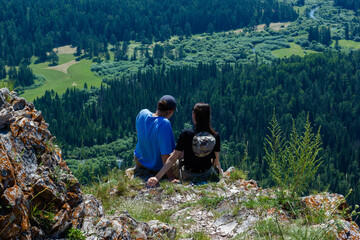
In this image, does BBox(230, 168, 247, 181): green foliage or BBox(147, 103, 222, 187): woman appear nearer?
BBox(147, 103, 222, 187): woman

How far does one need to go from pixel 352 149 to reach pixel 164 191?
170758 millimetres

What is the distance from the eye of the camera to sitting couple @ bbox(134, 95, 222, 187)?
11359mm

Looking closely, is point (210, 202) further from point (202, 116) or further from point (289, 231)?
point (289, 231)

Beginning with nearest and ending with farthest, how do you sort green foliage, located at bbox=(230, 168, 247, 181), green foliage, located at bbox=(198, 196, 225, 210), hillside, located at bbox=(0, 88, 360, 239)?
hillside, located at bbox=(0, 88, 360, 239), green foliage, located at bbox=(198, 196, 225, 210), green foliage, located at bbox=(230, 168, 247, 181)

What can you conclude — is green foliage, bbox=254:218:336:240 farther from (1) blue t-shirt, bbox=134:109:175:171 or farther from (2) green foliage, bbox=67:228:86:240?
(1) blue t-shirt, bbox=134:109:175:171

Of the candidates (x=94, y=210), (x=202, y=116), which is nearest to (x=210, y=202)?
(x=202, y=116)

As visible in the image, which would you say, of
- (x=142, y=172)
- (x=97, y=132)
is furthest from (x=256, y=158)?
(x=142, y=172)

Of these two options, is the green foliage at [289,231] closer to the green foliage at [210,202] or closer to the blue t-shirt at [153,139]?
the green foliage at [210,202]

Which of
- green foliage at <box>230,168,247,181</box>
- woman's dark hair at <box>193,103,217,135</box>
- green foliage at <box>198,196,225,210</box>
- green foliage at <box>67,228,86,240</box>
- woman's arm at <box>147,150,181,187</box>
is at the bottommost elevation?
green foliage at <box>230,168,247,181</box>

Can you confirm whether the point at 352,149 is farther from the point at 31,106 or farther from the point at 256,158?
the point at 31,106

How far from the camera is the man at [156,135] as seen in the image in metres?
11.9

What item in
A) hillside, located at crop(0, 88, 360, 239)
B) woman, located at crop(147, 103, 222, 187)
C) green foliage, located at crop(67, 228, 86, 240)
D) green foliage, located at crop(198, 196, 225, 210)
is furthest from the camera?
woman, located at crop(147, 103, 222, 187)

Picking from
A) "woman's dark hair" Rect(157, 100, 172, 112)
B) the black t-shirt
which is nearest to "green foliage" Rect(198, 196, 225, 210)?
the black t-shirt

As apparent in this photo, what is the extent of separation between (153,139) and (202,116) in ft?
6.37
